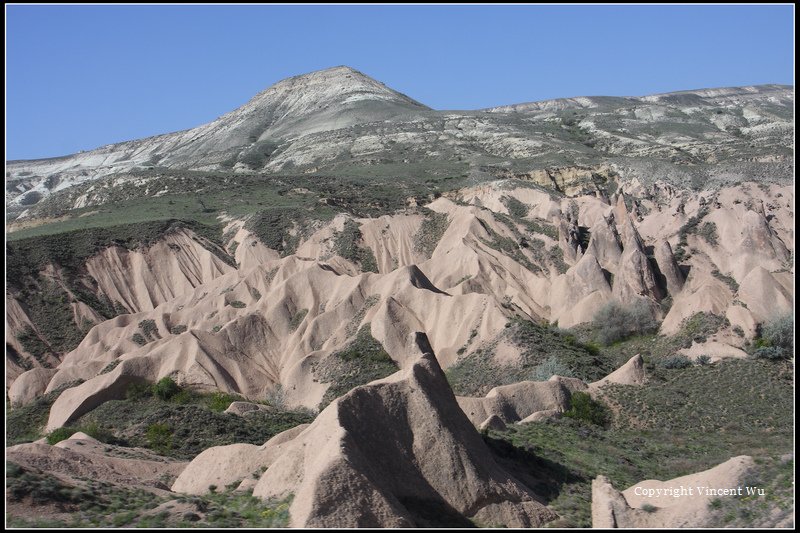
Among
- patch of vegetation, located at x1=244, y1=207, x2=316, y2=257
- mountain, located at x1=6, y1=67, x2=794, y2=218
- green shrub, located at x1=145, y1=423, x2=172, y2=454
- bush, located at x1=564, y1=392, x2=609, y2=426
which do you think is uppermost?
mountain, located at x1=6, y1=67, x2=794, y2=218

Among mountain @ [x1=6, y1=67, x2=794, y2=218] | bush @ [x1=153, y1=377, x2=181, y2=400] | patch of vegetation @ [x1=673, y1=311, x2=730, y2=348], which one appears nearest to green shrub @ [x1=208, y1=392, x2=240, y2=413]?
bush @ [x1=153, y1=377, x2=181, y2=400]

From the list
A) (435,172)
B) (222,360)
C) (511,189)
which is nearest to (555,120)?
(435,172)

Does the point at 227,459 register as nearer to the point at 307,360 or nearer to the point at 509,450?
the point at 509,450

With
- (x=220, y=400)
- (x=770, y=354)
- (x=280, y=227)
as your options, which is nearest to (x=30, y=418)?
(x=220, y=400)

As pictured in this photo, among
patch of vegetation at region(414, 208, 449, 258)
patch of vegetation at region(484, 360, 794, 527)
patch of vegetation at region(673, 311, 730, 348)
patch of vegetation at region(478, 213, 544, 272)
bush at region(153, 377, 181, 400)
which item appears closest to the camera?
patch of vegetation at region(484, 360, 794, 527)

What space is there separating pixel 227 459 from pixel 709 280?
4295cm

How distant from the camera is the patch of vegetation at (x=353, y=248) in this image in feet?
269

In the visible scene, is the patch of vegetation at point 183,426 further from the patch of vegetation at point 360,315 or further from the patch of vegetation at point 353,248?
the patch of vegetation at point 353,248

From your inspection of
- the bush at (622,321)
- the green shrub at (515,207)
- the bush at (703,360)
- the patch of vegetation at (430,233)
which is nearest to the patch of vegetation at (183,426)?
the bush at (703,360)

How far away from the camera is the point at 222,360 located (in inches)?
2314

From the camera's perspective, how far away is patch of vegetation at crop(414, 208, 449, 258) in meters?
84.7

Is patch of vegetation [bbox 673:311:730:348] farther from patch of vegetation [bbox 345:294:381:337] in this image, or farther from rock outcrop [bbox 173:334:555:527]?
rock outcrop [bbox 173:334:555:527]

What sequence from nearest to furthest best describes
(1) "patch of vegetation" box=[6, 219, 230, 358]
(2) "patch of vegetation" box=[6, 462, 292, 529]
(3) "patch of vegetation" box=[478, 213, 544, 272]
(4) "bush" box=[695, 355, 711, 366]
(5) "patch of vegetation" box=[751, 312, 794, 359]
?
(2) "patch of vegetation" box=[6, 462, 292, 529]
(5) "patch of vegetation" box=[751, 312, 794, 359]
(4) "bush" box=[695, 355, 711, 366]
(1) "patch of vegetation" box=[6, 219, 230, 358]
(3) "patch of vegetation" box=[478, 213, 544, 272]

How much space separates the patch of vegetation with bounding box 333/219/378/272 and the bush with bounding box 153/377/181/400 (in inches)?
1187
